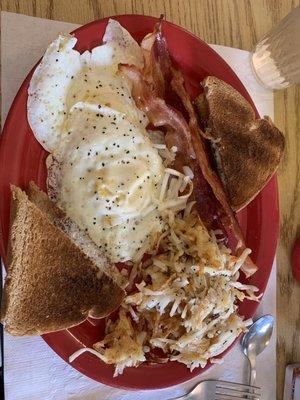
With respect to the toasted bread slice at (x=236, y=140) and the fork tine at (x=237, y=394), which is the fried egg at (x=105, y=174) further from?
the fork tine at (x=237, y=394)

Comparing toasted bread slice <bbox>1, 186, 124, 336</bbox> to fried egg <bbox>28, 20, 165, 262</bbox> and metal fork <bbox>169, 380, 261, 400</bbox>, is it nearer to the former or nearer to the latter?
fried egg <bbox>28, 20, 165, 262</bbox>

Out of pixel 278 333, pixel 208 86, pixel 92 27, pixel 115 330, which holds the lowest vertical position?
pixel 278 333

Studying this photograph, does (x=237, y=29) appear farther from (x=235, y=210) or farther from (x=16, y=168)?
(x=16, y=168)

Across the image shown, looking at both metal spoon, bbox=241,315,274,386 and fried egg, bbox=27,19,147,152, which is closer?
fried egg, bbox=27,19,147,152

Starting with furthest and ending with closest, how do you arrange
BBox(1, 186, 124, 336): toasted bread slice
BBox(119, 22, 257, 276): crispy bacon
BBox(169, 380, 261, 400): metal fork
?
1. BBox(169, 380, 261, 400): metal fork
2. BBox(119, 22, 257, 276): crispy bacon
3. BBox(1, 186, 124, 336): toasted bread slice

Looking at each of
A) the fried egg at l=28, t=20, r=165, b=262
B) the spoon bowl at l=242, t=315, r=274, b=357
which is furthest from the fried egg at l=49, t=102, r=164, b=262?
the spoon bowl at l=242, t=315, r=274, b=357

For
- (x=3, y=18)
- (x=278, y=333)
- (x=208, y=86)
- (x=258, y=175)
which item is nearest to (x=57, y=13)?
(x=3, y=18)
